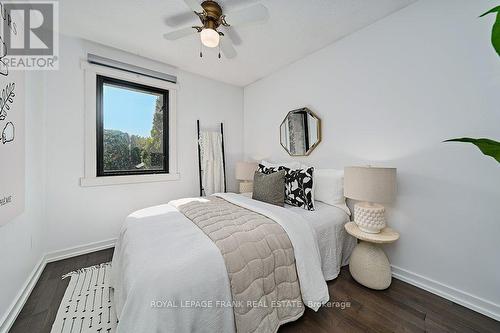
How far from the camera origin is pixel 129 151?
2.64 meters

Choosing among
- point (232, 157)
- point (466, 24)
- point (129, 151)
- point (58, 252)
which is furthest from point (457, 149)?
point (58, 252)

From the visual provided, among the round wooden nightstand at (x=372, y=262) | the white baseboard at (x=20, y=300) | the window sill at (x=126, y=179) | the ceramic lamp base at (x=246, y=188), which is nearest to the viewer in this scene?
the white baseboard at (x=20, y=300)

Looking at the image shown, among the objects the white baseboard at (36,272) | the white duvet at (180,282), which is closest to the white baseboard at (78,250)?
the white baseboard at (36,272)

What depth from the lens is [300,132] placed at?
106 inches

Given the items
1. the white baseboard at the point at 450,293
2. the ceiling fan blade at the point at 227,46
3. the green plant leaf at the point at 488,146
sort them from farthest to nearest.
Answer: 1. the ceiling fan blade at the point at 227,46
2. the white baseboard at the point at 450,293
3. the green plant leaf at the point at 488,146

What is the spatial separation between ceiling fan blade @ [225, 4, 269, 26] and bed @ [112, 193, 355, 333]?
5.21ft

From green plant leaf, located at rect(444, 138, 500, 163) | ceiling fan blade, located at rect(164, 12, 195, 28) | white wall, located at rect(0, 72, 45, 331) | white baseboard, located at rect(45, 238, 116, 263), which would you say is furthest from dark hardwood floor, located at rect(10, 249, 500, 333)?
ceiling fan blade, located at rect(164, 12, 195, 28)

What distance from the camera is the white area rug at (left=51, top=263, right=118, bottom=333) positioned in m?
1.27

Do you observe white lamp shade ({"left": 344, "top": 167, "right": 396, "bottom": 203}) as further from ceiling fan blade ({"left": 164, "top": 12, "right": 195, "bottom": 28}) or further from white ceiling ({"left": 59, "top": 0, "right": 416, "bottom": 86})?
ceiling fan blade ({"left": 164, "top": 12, "right": 195, "bottom": 28})

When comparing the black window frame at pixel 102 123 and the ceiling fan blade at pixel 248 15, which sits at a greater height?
the ceiling fan blade at pixel 248 15

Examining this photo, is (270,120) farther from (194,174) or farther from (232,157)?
(194,174)

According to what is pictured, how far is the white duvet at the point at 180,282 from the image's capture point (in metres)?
0.87

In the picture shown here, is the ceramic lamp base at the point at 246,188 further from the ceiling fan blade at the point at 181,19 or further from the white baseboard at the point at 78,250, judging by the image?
the ceiling fan blade at the point at 181,19

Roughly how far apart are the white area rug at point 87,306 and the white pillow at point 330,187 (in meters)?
2.12
